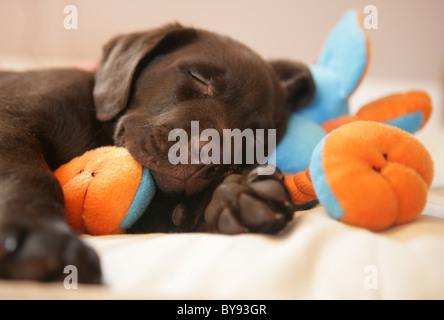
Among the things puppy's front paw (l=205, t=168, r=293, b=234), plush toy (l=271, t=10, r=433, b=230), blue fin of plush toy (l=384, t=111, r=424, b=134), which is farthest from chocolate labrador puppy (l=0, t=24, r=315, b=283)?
blue fin of plush toy (l=384, t=111, r=424, b=134)

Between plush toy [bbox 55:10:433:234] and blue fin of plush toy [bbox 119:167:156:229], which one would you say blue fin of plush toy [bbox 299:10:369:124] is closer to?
plush toy [bbox 55:10:433:234]

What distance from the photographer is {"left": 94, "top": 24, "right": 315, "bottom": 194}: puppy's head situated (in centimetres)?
123

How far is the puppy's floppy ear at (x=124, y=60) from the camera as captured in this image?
4.82ft

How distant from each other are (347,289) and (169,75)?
102cm

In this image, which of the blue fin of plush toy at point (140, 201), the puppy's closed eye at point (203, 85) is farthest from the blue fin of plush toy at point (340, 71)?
the blue fin of plush toy at point (140, 201)

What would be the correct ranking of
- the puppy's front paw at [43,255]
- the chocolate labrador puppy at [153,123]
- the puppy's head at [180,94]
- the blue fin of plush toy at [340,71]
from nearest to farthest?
the puppy's front paw at [43,255] < the chocolate labrador puppy at [153,123] < the puppy's head at [180,94] < the blue fin of plush toy at [340,71]

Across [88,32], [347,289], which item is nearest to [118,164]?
[347,289]

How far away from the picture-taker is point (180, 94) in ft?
4.63

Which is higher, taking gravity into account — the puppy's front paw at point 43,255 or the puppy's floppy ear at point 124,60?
the puppy's floppy ear at point 124,60

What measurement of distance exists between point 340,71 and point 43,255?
151 centimetres

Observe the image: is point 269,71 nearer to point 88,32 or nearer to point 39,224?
point 39,224

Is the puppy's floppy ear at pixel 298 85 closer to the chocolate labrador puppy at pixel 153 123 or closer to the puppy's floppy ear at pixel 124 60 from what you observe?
the chocolate labrador puppy at pixel 153 123

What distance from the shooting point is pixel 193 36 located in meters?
1.64

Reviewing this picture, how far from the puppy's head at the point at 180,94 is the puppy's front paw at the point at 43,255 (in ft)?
1.66
